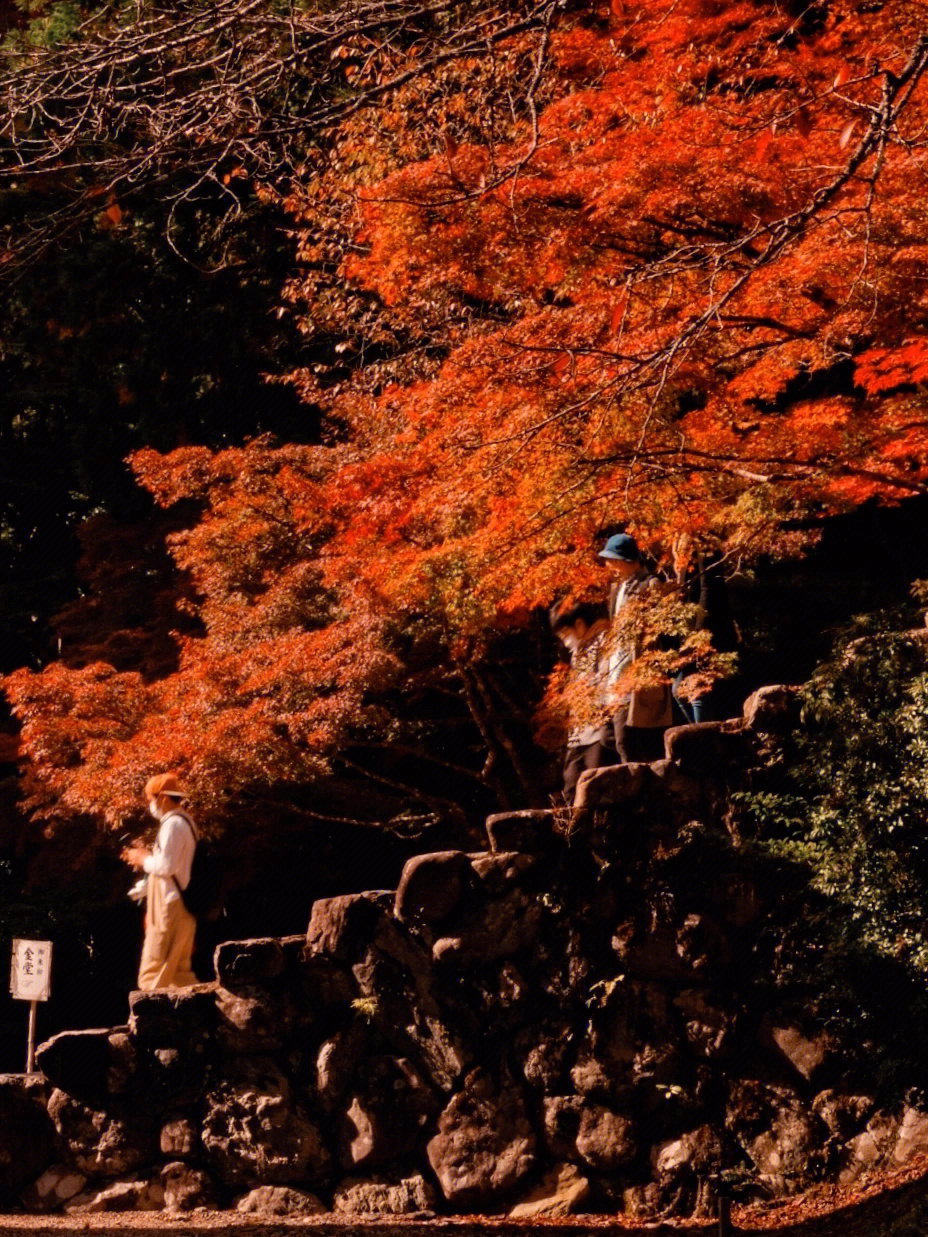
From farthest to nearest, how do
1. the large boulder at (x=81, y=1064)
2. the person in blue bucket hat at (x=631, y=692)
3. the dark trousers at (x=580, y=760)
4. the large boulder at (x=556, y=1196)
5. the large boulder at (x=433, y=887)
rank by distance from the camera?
the dark trousers at (x=580, y=760) < the large boulder at (x=81, y=1064) < the person in blue bucket hat at (x=631, y=692) < the large boulder at (x=433, y=887) < the large boulder at (x=556, y=1196)

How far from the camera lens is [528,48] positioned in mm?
9117

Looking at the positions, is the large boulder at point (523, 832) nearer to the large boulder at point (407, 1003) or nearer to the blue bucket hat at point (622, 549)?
the large boulder at point (407, 1003)

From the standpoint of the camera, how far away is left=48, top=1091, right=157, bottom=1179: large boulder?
709 centimetres

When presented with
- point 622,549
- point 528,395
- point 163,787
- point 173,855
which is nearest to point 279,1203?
point 173,855

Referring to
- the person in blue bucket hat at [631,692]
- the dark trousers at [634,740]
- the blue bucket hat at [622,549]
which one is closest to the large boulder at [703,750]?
the person in blue bucket hat at [631,692]

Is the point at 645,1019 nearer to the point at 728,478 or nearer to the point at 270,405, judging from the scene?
the point at 728,478

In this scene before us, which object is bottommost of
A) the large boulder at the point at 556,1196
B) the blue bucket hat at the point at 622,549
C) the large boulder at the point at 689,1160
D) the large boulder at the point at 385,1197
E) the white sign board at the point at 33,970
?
the large boulder at the point at 385,1197

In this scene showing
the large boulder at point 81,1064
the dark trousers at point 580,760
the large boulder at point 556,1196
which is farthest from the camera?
the dark trousers at point 580,760

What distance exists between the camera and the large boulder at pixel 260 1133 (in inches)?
271

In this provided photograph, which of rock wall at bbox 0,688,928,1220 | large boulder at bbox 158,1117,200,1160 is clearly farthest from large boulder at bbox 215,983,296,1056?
large boulder at bbox 158,1117,200,1160

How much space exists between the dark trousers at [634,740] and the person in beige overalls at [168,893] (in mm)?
2438

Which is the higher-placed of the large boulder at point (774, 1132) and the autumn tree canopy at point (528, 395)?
the autumn tree canopy at point (528, 395)

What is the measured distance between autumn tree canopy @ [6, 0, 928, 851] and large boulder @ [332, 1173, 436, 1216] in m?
2.41

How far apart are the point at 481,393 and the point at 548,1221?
411 cm
